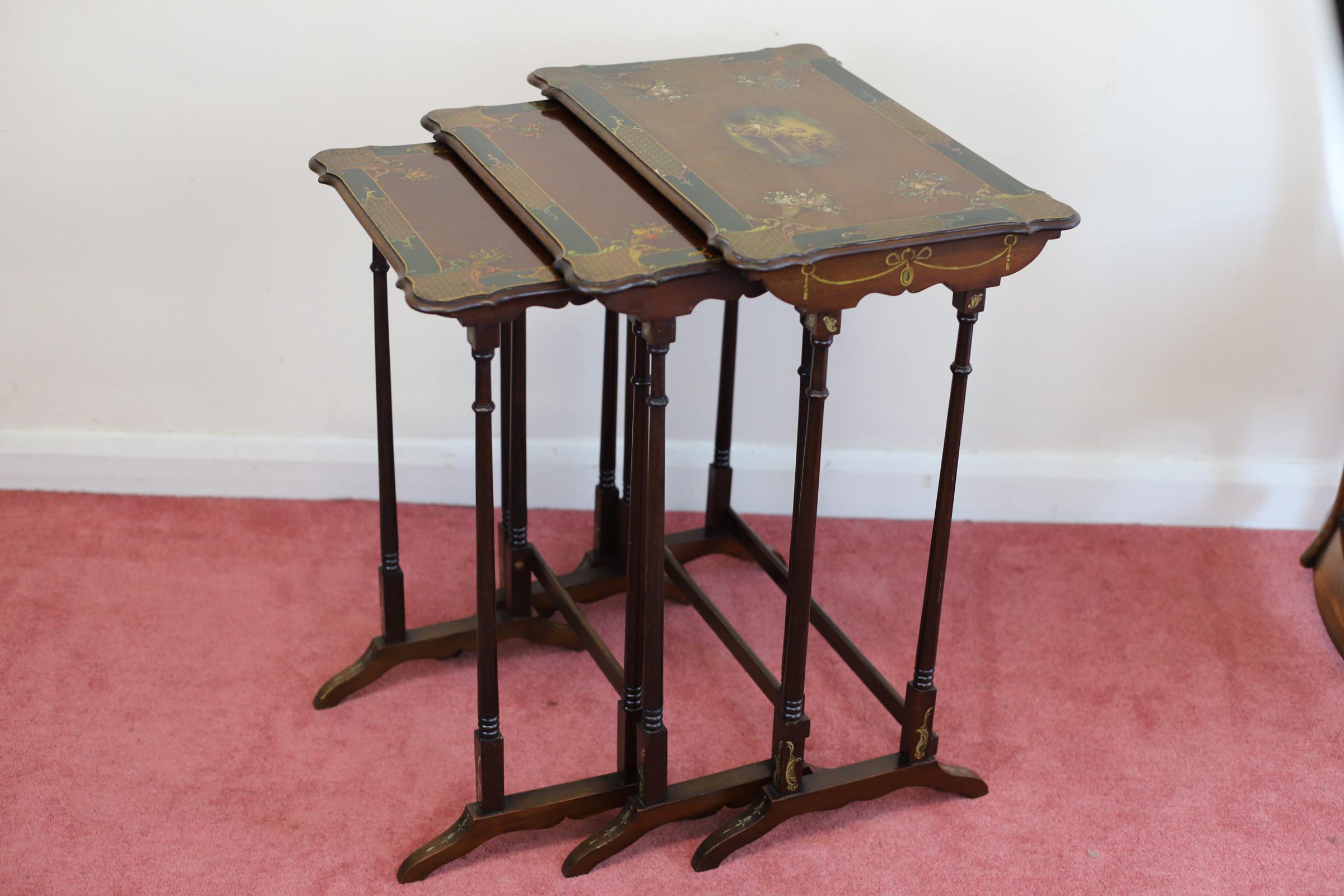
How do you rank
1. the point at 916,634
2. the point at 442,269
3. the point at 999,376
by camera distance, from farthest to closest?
the point at 999,376, the point at 916,634, the point at 442,269

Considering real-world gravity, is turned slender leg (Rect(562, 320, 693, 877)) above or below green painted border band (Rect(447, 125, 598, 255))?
below

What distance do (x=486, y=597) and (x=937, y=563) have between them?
0.70 meters

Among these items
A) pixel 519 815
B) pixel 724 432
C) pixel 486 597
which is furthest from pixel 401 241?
pixel 724 432

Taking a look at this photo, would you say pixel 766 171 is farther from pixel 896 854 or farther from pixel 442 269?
pixel 896 854

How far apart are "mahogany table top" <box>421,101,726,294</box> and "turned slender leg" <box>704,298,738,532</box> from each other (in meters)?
0.57

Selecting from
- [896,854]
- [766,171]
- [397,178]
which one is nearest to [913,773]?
[896,854]

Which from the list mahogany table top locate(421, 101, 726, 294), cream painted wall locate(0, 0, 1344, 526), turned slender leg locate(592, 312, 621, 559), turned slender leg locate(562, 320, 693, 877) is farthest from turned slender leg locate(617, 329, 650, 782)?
cream painted wall locate(0, 0, 1344, 526)

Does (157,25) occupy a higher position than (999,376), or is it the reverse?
(157,25)

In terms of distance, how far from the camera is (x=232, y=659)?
252 centimetres

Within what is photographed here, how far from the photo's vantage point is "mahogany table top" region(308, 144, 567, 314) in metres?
1.70

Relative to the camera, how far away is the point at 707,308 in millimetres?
2869

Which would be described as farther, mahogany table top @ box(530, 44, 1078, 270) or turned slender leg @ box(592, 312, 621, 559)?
turned slender leg @ box(592, 312, 621, 559)

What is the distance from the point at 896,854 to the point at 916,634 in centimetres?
62

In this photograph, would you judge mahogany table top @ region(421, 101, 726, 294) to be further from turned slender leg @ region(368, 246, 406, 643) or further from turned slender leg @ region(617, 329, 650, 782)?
turned slender leg @ region(368, 246, 406, 643)
